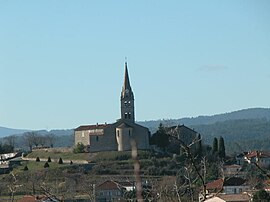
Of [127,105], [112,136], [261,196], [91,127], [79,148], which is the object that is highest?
[127,105]

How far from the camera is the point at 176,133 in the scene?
6395 millimetres

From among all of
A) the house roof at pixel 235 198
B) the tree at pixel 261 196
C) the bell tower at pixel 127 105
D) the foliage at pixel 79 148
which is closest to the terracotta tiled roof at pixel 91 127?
the foliage at pixel 79 148

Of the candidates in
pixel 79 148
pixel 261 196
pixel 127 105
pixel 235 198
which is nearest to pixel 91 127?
pixel 79 148

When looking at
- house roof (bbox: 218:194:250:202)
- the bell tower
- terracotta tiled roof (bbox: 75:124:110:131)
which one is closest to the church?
terracotta tiled roof (bbox: 75:124:110:131)

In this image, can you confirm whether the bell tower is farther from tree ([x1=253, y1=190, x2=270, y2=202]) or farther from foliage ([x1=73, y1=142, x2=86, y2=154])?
tree ([x1=253, y1=190, x2=270, y2=202])

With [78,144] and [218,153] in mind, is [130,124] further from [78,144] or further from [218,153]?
[218,153]

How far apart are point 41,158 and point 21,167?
24.2 ft

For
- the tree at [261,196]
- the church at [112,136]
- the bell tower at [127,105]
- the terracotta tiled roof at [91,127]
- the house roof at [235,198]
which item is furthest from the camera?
the bell tower at [127,105]

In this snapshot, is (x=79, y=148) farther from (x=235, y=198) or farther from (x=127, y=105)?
(x=235, y=198)

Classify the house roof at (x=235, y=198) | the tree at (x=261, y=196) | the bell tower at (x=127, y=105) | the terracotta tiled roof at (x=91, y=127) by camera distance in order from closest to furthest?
the tree at (x=261, y=196) → the house roof at (x=235, y=198) → the terracotta tiled roof at (x=91, y=127) → the bell tower at (x=127, y=105)

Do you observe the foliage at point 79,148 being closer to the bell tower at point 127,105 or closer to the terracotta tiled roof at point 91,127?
the terracotta tiled roof at point 91,127

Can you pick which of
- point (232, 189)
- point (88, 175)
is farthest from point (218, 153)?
point (232, 189)

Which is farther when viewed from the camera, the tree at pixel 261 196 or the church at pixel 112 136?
the church at pixel 112 136

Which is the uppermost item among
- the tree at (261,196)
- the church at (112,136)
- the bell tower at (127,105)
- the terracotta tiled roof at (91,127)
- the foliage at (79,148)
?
the bell tower at (127,105)
